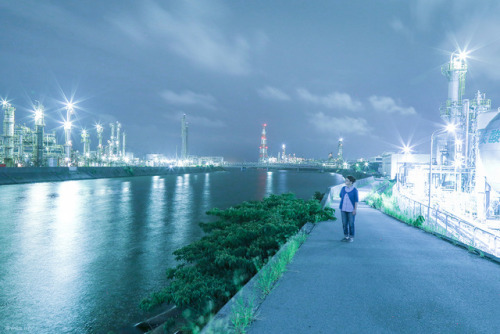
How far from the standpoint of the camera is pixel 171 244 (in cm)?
1271

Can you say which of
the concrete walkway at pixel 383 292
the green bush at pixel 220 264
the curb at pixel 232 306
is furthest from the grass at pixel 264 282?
the green bush at pixel 220 264

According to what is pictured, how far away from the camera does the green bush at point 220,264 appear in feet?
16.8

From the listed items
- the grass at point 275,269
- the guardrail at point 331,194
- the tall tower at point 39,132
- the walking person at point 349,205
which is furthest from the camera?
the tall tower at point 39,132

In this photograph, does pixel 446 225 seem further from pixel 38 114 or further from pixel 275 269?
pixel 38 114

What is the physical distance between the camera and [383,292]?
16.3 ft

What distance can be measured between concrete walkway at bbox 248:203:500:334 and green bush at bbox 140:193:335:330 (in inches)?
36.6

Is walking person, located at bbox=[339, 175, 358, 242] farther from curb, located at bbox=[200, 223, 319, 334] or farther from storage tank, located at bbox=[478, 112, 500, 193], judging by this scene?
storage tank, located at bbox=[478, 112, 500, 193]

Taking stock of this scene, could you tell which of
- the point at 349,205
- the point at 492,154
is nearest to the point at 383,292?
the point at 349,205

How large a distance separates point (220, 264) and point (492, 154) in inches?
597

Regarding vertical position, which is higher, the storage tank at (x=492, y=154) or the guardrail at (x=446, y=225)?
the storage tank at (x=492, y=154)

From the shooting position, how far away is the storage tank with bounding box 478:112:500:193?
1453cm

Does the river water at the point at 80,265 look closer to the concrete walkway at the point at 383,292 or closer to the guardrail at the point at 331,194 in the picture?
the concrete walkway at the point at 383,292

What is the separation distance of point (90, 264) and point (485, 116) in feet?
125

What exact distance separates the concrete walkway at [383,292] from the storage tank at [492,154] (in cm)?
939
